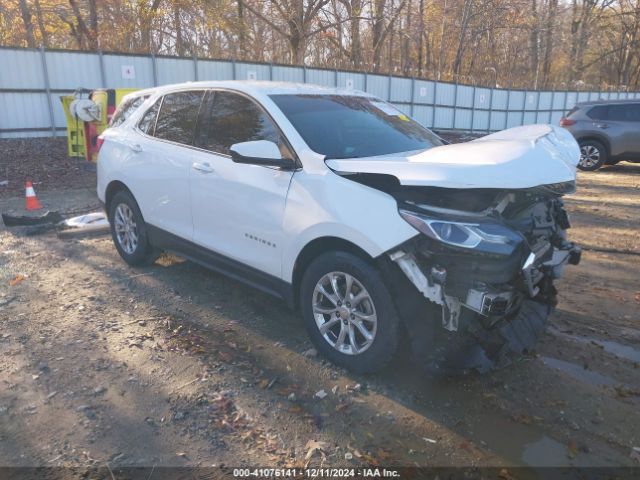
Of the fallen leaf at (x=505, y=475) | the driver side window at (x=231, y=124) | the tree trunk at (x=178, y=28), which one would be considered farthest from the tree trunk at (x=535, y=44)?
the fallen leaf at (x=505, y=475)

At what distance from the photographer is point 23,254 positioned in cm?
599

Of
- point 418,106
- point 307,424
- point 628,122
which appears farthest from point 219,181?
point 418,106

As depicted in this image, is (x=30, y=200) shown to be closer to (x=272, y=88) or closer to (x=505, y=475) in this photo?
(x=272, y=88)

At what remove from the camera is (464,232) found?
287cm

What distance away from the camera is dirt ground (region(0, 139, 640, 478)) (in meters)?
2.75

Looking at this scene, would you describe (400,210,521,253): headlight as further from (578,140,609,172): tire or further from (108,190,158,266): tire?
(578,140,609,172): tire

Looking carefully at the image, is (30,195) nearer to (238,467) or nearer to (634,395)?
(238,467)

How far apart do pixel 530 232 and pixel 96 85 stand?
1460 cm

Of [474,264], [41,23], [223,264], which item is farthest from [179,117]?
[41,23]

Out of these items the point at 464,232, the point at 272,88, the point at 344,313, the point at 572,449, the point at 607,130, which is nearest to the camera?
the point at 572,449

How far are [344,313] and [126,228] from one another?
3.13 meters

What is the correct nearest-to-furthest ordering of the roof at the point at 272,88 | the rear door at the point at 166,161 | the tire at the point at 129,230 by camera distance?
the roof at the point at 272,88 < the rear door at the point at 166,161 < the tire at the point at 129,230

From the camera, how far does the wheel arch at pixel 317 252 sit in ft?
10.6

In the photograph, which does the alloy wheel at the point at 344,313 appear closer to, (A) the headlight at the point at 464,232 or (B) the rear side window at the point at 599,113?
(A) the headlight at the point at 464,232
